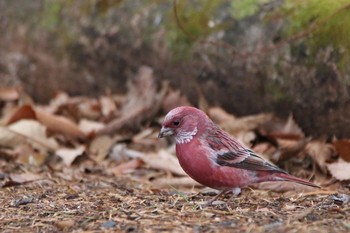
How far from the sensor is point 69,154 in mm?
6527

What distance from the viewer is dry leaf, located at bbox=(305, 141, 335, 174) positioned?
5.60 metres

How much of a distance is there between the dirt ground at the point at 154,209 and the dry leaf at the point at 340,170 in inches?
3.5

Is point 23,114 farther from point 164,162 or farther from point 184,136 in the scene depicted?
point 184,136

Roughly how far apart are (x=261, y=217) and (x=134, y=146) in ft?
9.67

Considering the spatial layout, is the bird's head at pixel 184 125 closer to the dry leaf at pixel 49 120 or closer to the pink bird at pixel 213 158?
the pink bird at pixel 213 158

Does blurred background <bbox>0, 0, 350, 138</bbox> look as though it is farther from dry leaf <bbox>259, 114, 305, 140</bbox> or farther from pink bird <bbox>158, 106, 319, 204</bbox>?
pink bird <bbox>158, 106, 319, 204</bbox>

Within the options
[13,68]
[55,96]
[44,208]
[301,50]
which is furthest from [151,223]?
[13,68]

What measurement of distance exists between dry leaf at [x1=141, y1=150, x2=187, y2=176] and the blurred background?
894mm

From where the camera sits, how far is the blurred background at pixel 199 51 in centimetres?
605

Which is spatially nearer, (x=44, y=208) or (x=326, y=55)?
(x=44, y=208)

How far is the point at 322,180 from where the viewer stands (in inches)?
217

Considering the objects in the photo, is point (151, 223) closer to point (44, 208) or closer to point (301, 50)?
point (44, 208)

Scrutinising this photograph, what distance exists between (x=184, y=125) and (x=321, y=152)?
59.7 inches

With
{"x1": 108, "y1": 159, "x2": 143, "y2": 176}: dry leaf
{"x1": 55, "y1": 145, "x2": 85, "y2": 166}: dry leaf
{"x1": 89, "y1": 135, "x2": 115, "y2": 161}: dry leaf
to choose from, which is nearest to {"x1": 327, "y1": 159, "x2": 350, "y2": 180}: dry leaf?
{"x1": 108, "y1": 159, "x2": 143, "y2": 176}: dry leaf
